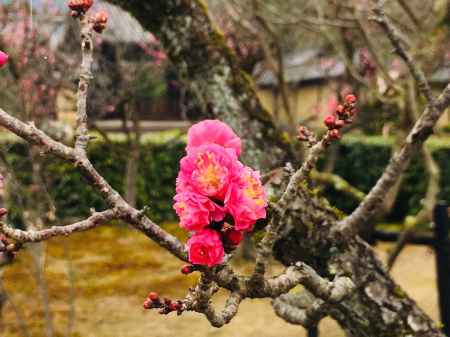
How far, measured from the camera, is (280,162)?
2838 millimetres

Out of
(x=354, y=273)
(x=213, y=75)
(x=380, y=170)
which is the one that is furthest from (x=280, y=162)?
(x=380, y=170)

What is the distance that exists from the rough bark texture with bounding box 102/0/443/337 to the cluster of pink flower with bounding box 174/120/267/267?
3.87ft

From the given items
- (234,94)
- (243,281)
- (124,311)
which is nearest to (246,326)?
(124,311)

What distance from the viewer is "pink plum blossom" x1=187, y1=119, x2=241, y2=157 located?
1286 mm

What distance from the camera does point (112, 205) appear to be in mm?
1347

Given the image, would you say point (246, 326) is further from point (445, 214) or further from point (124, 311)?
point (445, 214)

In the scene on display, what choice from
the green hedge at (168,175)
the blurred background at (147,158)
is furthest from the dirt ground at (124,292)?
the green hedge at (168,175)

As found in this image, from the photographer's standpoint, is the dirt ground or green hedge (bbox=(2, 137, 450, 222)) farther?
green hedge (bbox=(2, 137, 450, 222))

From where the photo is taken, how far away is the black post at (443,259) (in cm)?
365

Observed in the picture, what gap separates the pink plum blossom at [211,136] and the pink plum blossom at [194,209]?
0.10m

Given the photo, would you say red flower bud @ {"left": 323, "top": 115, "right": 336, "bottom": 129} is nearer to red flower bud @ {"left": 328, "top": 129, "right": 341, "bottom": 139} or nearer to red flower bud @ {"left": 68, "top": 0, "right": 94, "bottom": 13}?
red flower bud @ {"left": 328, "top": 129, "right": 341, "bottom": 139}

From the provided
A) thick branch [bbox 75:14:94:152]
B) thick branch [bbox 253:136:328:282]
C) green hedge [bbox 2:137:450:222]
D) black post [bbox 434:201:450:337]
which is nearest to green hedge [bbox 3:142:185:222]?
green hedge [bbox 2:137:450:222]

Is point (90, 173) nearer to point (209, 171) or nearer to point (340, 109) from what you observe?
point (209, 171)

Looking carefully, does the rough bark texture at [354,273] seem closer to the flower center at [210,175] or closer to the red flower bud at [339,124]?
the red flower bud at [339,124]
